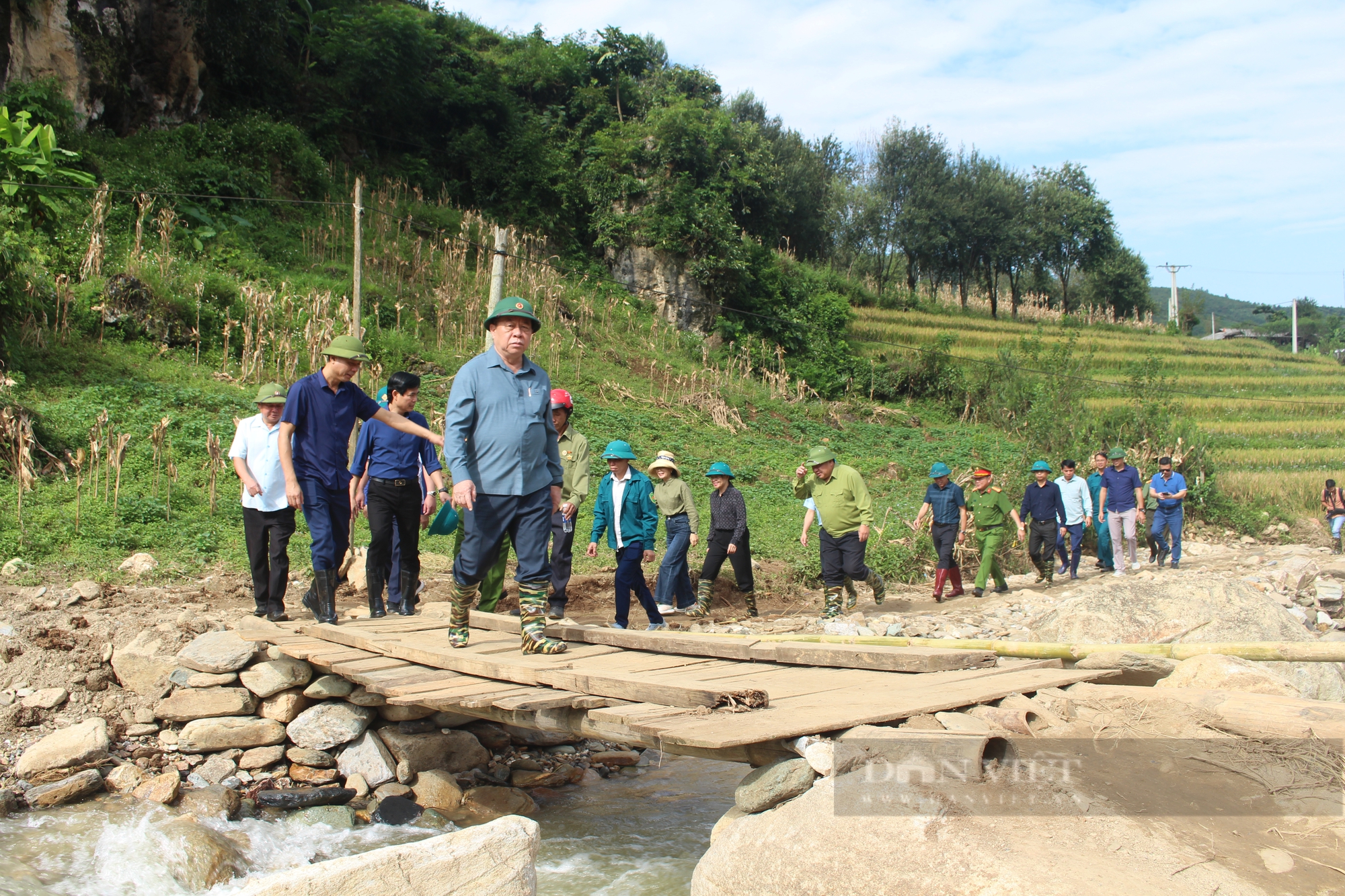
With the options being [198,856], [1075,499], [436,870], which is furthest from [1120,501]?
[198,856]

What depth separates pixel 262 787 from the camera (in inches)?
239

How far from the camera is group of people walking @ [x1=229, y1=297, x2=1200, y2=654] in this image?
17.8 feet

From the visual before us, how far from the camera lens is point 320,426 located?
6.18 meters

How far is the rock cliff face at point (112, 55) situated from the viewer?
55.4 feet

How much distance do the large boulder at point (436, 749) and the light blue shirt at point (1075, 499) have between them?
995 centimetres

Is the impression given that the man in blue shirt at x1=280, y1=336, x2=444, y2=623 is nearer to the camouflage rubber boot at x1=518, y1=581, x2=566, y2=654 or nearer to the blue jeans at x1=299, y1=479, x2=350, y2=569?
the blue jeans at x1=299, y1=479, x2=350, y2=569

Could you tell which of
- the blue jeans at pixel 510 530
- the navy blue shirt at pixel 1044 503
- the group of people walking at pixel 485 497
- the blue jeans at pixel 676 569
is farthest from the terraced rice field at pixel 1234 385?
the blue jeans at pixel 510 530

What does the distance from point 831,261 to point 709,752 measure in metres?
39.1

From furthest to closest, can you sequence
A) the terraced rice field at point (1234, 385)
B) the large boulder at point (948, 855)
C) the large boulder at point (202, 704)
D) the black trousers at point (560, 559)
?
the terraced rice field at point (1234, 385) < the black trousers at point (560, 559) < the large boulder at point (202, 704) < the large boulder at point (948, 855)

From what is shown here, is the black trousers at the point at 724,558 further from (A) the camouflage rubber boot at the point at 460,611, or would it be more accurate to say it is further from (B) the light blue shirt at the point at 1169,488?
(B) the light blue shirt at the point at 1169,488

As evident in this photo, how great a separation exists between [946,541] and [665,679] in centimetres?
791

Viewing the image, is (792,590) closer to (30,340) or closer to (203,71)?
(30,340)

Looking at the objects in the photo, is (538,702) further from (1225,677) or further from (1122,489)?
(1122,489)

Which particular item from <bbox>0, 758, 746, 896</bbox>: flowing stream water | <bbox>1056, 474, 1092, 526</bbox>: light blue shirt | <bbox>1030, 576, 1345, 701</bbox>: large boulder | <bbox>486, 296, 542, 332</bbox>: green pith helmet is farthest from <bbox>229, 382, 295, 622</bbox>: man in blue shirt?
<bbox>1056, 474, 1092, 526</bbox>: light blue shirt
